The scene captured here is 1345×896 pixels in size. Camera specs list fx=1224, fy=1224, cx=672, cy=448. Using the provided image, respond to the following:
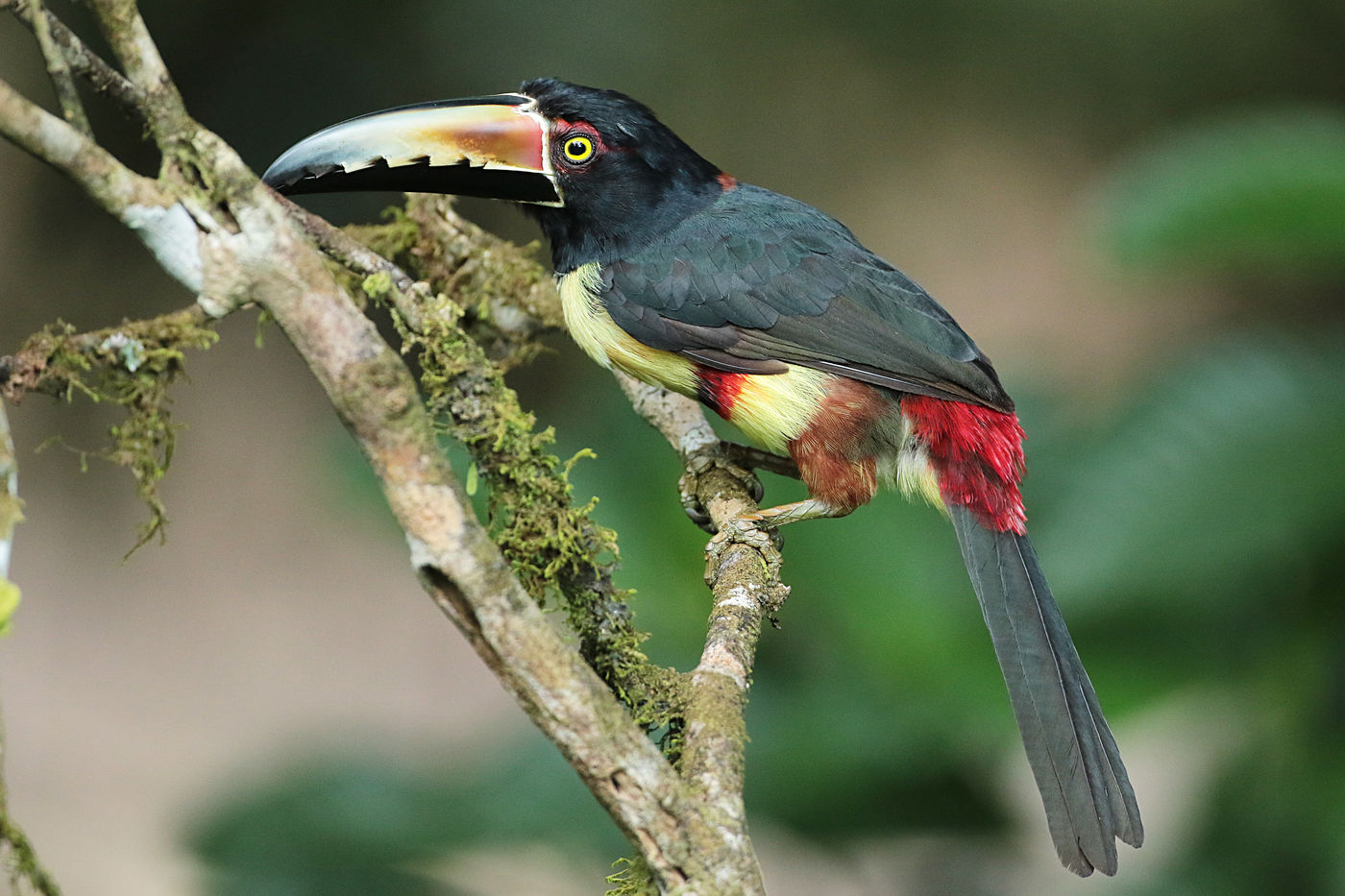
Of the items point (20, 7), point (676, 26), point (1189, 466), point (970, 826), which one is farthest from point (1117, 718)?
point (676, 26)

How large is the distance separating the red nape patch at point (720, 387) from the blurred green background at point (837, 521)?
0.79 meters

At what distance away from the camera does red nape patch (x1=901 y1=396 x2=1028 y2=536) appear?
2.76 meters

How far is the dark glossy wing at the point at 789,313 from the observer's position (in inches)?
109

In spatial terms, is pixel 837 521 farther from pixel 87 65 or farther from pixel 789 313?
pixel 87 65

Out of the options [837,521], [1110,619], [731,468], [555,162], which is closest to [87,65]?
[555,162]

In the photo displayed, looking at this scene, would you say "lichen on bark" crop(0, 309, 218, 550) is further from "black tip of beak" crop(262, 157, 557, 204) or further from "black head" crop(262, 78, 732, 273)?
"black head" crop(262, 78, 732, 273)

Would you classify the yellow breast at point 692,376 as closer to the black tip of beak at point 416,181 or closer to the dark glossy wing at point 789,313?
the dark glossy wing at point 789,313

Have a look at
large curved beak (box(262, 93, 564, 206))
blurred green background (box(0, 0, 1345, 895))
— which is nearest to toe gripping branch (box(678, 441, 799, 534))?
blurred green background (box(0, 0, 1345, 895))

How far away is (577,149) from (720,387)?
0.67 m

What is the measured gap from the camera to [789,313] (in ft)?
9.28

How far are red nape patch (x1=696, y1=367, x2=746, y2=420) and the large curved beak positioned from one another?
1.89ft

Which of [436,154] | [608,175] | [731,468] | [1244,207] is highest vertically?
[1244,207]

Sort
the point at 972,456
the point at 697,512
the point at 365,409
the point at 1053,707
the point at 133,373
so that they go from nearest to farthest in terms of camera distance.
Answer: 1. the point at 365,409
2. the point at 133,373
3. the point at 1053,707
4. the point at 972,456
5. the point at 697,512

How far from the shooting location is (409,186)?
8.79 ft
